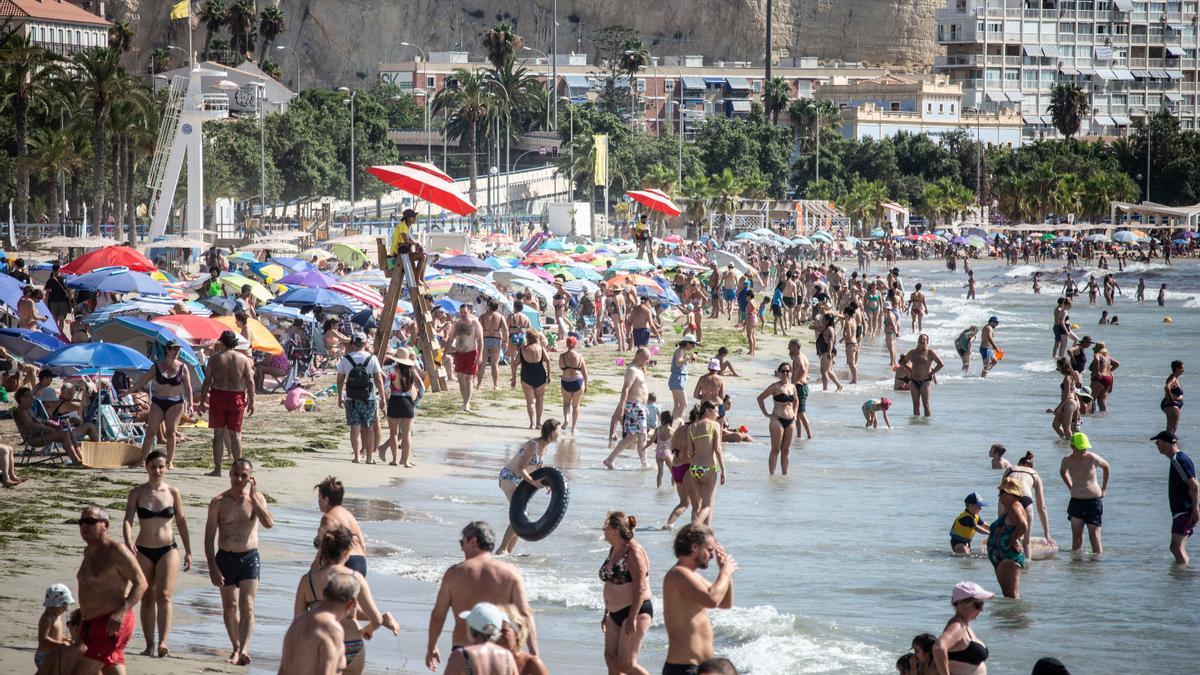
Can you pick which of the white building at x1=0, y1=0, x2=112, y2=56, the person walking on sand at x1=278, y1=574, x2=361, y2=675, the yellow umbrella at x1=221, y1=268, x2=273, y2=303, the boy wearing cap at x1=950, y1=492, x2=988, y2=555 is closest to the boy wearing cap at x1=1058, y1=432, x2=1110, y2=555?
the boy wearing cap at x1=950, y1=492, x2=988, y2=555

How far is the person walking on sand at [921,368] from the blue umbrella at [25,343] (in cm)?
1088

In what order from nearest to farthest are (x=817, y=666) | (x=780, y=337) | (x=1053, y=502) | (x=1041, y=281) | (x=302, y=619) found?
(x=302, y=619) < (x=817, y=666) < (x=1053, y=502) < (x=780, y=337) < (x=1041, y=281)

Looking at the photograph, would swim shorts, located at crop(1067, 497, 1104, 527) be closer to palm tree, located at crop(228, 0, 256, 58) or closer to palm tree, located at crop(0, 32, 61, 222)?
palm tree, located at crop(0, 32, 61, 222)

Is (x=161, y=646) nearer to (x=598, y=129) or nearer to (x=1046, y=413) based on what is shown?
(x=1046, y=413)

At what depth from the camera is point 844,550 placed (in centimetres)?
1270

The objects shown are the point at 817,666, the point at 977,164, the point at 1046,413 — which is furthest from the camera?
the point at 977,164

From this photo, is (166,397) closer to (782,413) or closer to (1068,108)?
(782,413)

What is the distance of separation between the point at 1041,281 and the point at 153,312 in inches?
2134

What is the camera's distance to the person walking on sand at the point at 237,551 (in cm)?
815

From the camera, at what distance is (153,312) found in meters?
17.9

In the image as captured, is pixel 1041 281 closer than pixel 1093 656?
No

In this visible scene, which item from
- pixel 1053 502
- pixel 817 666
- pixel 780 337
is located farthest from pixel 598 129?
pixel 817 666

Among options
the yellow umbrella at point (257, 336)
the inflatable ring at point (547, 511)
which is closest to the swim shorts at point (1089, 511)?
the inflatable ring at point (547, 511)

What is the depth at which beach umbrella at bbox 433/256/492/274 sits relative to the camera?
1136 inches
